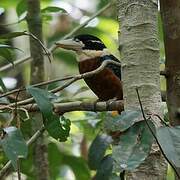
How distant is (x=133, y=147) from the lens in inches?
44.6

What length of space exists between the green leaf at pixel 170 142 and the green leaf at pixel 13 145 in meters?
0.32

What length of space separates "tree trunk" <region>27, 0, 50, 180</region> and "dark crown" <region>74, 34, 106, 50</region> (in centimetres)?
39

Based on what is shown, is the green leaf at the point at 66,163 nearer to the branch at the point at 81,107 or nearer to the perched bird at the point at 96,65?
the perched bird at the point at 96,65

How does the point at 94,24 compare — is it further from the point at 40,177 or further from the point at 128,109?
the point at 128,109

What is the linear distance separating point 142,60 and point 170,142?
25 cm

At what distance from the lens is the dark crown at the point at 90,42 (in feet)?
9.27

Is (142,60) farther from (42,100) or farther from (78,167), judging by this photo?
(78,167)

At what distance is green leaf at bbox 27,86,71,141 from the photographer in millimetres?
1413

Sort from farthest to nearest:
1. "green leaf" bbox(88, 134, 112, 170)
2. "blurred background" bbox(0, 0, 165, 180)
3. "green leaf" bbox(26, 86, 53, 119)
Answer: "blurred background" bbox(0, 0, 165, 180) → "green leaf" bbox(88, 134, 112, 170) → "green leaf" bbox(26, 86, 53, 119)

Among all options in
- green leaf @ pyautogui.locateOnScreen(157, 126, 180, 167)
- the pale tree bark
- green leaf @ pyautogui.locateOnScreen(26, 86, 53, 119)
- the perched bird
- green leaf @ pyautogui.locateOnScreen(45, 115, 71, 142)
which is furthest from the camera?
the perched bird

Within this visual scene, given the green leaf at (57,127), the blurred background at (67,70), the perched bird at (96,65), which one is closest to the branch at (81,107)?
the green leaf at (57,127)

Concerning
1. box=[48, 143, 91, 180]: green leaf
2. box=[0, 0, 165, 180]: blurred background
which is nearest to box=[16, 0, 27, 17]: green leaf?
box=[0, 0, 165, 180]: blurred background

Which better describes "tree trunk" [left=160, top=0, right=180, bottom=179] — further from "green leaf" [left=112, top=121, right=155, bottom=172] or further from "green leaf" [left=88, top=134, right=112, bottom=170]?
"green leaf" [left=88, top=134, right=112, bottom=170]

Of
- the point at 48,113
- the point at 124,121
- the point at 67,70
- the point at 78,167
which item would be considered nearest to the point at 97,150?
the point at 78,167
